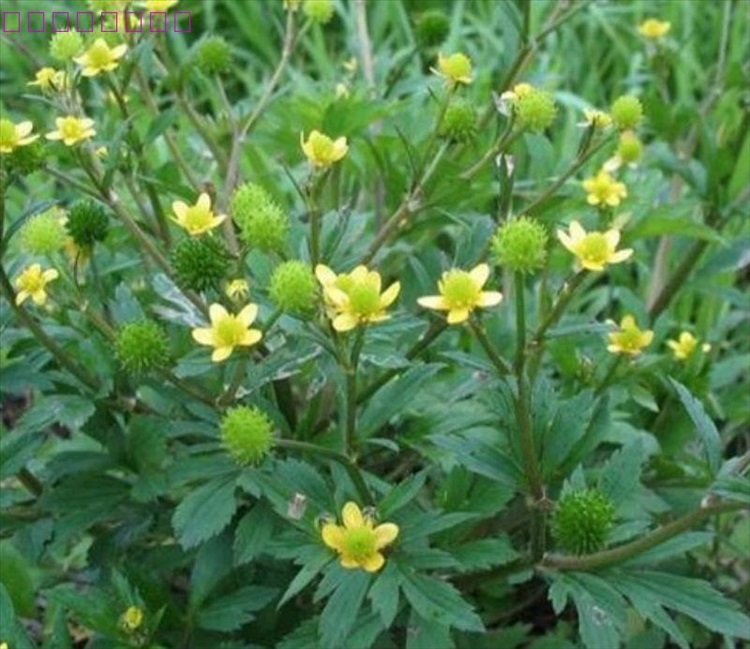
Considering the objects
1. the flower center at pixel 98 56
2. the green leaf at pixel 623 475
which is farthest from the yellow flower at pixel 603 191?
the flower center at pixel 98 56

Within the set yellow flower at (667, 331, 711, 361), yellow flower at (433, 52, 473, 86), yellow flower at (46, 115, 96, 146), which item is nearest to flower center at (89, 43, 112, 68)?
yellow flower at (46, 115, 96, 146)

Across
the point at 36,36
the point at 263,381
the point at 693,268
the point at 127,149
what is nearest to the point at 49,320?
the point at 127,149

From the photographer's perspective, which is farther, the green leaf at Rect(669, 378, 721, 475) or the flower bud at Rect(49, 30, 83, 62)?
the flower bud at Rect(49, 30, 83, 62)

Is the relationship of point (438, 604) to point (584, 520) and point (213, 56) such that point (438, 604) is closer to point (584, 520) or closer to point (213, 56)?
point (584, 520)

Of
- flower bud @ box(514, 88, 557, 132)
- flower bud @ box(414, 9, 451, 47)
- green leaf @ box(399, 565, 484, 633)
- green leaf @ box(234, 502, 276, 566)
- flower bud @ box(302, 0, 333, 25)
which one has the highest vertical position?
flower bud @ box(514, 88, 557, 132)

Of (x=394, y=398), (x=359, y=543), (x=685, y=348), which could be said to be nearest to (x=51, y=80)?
(x=394, y=398)

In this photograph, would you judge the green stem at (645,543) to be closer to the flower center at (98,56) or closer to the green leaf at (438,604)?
the green leaf at (438,604)

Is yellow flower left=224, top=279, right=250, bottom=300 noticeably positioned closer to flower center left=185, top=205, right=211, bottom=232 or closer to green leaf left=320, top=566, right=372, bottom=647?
flower center left=185, top=205, right=211, bottom=232

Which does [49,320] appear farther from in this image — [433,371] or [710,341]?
[710,341]
